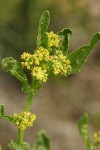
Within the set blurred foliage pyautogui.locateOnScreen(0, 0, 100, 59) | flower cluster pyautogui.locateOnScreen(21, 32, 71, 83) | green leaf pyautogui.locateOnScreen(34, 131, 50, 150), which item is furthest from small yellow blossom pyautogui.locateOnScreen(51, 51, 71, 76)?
blurred foliage pyautogui.locateOnScreen(0, 0, 100, 59)

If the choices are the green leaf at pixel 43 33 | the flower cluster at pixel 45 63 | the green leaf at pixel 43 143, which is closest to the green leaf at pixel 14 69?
the flower cluster at pixel 45 63

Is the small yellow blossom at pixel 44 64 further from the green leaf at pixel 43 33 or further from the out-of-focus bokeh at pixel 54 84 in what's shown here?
Answer: the out-of-focus bokeh at pixel 54 84

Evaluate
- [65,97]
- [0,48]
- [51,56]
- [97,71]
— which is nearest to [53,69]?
[51,56]

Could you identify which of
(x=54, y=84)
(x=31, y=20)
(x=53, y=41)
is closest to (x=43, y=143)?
(x=53, y=41)

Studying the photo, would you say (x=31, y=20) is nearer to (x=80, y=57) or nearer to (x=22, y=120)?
(x=80, y=57)

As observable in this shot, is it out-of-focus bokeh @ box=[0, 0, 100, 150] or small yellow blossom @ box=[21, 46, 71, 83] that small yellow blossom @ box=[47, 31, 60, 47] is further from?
out-of-focus bokeh @ box=[0, 0, 100, 150]

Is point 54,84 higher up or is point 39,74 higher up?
point 54,84
